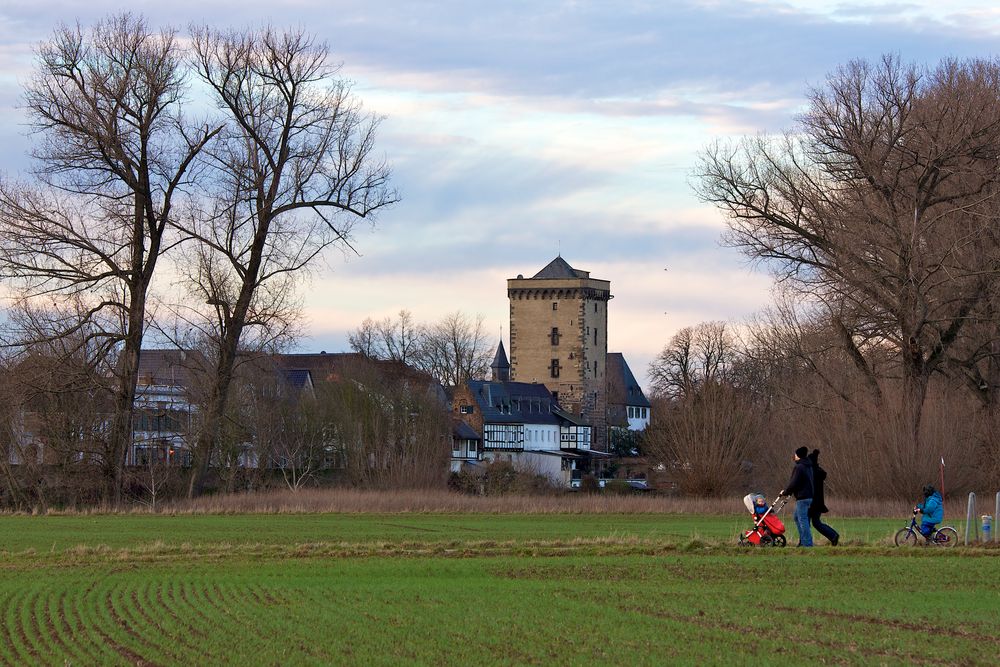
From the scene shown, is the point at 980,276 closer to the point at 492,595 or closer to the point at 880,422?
the point at 880,422

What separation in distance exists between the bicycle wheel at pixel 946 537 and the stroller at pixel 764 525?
299cm

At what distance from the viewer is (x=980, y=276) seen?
45094 millimetres

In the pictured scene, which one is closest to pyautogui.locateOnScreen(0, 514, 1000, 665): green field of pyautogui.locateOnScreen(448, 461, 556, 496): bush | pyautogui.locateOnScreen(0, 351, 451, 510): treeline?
pyautogui.locateOnScreen(0, 351, 451, 510): treeline

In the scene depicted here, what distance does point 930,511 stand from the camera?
902 inches

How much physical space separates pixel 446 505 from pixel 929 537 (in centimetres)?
2337

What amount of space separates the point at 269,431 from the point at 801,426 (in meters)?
32.8

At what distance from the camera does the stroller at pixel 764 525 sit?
→ 22.9 m

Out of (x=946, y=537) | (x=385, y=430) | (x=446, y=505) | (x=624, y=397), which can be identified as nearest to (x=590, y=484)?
(x=385, y=430)

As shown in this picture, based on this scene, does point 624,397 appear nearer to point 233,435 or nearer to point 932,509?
point 233,435

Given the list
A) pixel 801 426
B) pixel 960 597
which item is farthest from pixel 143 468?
pixel 960 597

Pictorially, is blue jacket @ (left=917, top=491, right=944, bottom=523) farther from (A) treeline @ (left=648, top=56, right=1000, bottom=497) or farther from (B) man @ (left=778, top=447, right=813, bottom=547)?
(A) treeline @ (left=648, top=56, right=1000, bottom=497)

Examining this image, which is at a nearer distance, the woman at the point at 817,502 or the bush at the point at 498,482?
the woman at the point at 817,502

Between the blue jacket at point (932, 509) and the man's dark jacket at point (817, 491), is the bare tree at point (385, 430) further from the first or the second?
the blue jacket at point (932, 509)

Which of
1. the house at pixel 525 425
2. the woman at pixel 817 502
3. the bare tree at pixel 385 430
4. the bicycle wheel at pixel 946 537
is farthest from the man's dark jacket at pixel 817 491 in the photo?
the house at pixel 525 425
